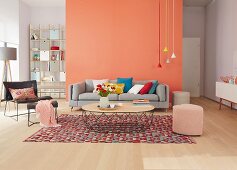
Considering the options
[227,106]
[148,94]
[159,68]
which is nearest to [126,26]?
[159,68]

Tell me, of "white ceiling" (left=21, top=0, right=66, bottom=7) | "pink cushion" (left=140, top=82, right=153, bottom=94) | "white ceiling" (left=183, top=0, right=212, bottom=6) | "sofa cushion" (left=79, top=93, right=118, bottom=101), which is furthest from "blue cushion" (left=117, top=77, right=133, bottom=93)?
"white ceiling" (left=183, top=0, right=212, bottom=6)

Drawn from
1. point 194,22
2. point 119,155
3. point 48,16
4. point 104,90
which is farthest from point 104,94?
point 194,22

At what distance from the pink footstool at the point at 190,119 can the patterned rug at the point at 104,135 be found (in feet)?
0.45

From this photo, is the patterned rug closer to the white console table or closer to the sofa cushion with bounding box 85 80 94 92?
the white console table

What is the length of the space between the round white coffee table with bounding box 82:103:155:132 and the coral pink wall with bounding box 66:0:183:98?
1.90 m

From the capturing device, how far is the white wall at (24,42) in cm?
1005

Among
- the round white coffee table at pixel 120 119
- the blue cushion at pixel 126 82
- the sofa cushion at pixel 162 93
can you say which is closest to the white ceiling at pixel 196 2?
the blue cushion at pixel 126 82

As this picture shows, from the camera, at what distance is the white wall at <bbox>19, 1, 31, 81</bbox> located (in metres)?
10.1

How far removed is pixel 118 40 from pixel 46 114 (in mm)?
3668

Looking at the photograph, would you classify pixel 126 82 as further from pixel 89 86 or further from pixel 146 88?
pixel 89 86

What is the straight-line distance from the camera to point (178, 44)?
27.8 ft

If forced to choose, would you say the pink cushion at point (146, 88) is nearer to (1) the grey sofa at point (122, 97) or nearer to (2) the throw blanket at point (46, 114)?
(1) the grey sofa at point (122, 97)

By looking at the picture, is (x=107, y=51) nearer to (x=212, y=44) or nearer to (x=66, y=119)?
(x=66, y=119)

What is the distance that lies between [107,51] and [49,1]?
118 inches
